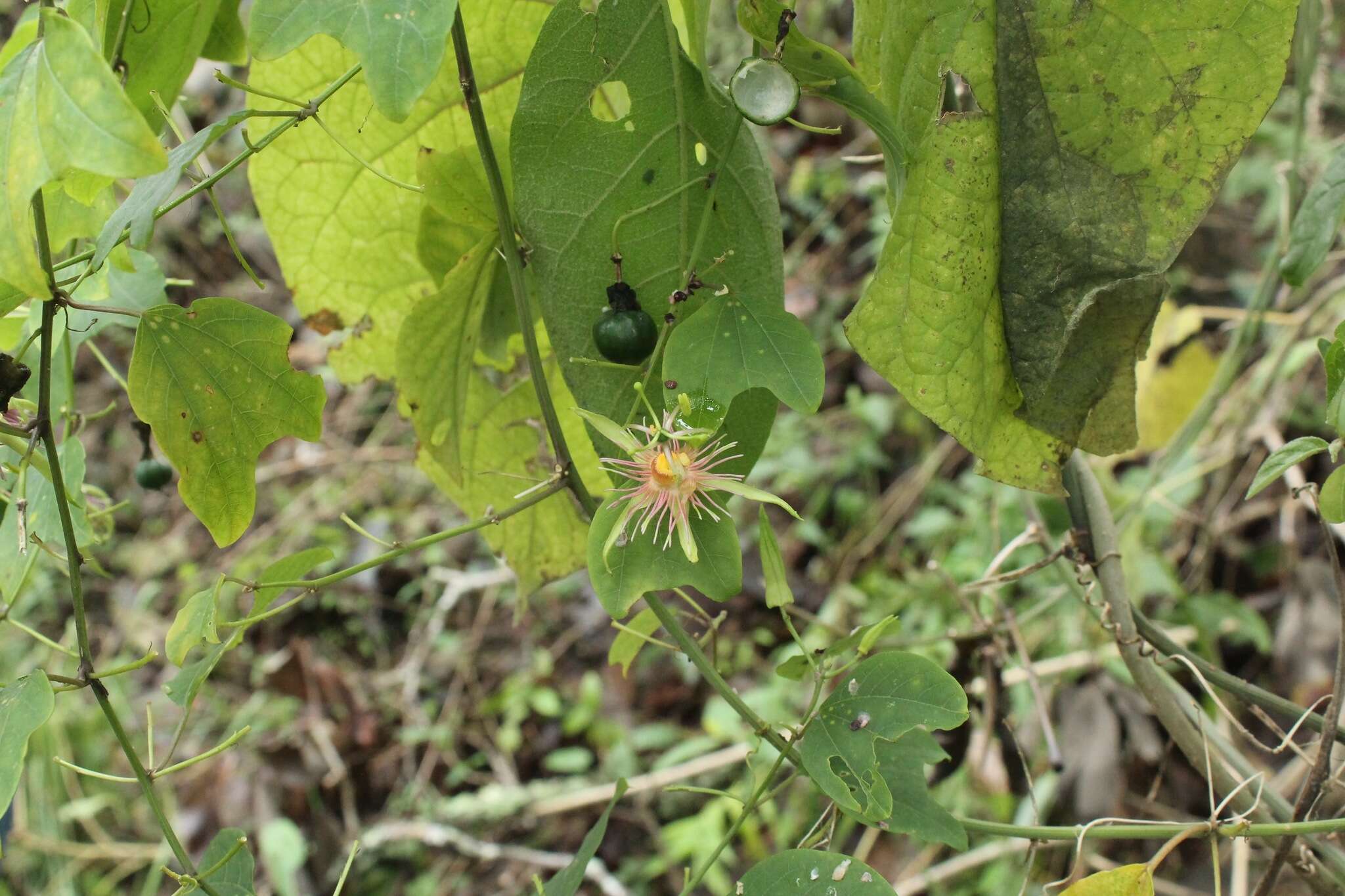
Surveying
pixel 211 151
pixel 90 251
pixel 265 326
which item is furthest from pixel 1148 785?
pixel 211 151

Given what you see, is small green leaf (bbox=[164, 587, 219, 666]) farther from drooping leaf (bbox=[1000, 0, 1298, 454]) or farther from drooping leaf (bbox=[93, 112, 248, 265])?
drooping leaf (bbox=[1000, 0, 1298, 454])

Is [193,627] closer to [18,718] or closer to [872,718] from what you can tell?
[18,718]

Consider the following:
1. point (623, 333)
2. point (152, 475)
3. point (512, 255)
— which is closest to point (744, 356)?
point (623, 333)

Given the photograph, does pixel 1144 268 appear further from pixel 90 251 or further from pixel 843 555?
pixel 843 555

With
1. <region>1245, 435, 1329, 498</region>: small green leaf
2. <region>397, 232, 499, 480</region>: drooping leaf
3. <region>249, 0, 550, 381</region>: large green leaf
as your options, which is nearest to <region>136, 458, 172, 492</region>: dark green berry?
<region>249, 0, 550, 381</region>: large green leaf

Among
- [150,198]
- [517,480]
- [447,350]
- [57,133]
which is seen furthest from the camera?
[517,480]

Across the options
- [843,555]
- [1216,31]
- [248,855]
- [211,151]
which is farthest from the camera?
[211,151]

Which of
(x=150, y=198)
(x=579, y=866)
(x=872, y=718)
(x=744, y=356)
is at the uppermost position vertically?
(x=150, y=198)
